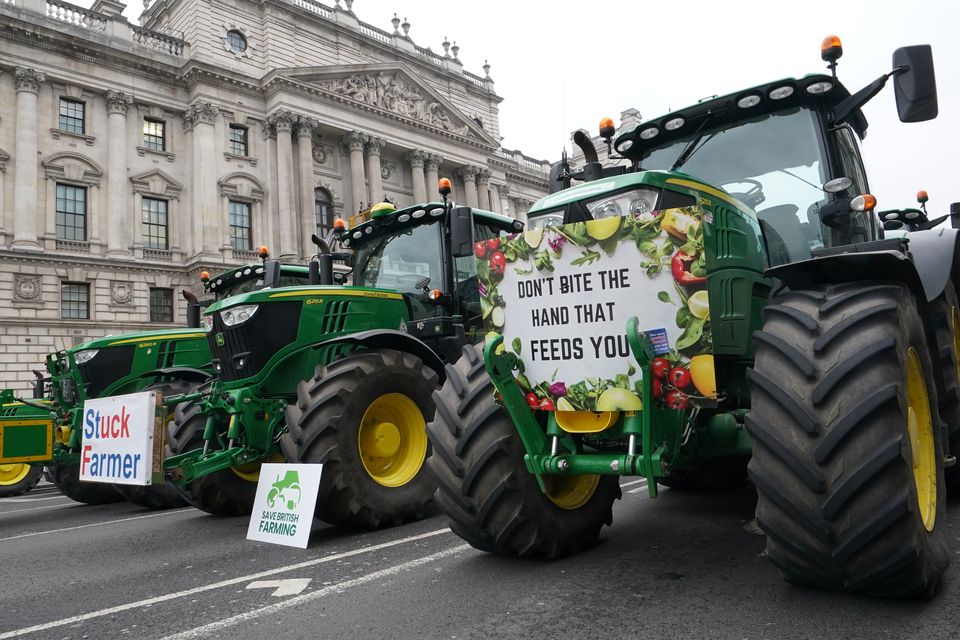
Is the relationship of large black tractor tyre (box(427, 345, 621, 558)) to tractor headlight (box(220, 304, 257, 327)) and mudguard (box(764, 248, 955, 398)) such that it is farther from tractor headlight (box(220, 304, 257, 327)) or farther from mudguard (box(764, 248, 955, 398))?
tractor headlight (box(220, 304, 257, 327))

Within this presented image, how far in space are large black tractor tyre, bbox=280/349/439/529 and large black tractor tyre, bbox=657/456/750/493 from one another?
228cm

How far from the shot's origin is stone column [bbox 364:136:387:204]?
1489 inches

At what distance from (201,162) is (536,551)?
31550mm

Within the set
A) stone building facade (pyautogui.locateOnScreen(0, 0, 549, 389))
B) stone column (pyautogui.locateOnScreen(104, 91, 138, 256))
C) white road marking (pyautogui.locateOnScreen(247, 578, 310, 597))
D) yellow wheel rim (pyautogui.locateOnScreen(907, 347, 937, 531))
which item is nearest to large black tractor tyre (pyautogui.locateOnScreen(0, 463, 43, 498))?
white road marking (pyautogui.locateOnScreen(247, 578, 310, 597))

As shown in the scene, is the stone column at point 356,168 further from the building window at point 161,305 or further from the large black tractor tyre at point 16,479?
the large black tractor tyre at point 16,479

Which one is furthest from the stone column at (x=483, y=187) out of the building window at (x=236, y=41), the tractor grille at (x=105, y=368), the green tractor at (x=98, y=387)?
the tractor grille at (x=105, y=368)

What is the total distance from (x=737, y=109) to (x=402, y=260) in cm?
390

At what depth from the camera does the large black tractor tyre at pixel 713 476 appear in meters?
5.73

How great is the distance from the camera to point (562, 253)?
343cm

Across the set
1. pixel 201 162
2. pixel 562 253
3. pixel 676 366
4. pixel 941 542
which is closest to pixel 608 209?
pixel 562 253

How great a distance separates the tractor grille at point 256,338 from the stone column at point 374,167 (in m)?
32.3

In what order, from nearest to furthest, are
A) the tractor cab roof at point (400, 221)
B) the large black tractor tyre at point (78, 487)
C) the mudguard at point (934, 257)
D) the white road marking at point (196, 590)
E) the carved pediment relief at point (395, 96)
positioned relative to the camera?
1. the white road marking at point (196, 590)
2. the mudguard at point (934, 257)
3. the tractor cab roof at point (400, 221)
4. the large black tractor tyre at point (78, 487)
5. the carved pediment relief at point (395, 96)

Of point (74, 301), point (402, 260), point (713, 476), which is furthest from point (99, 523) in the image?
point (74, 301)

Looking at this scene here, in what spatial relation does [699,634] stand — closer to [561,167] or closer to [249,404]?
[561,167]
